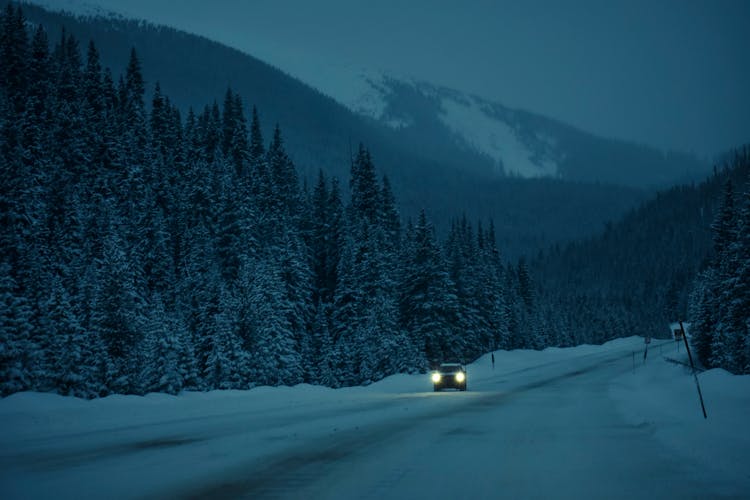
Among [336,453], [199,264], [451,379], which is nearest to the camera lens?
[336,453]

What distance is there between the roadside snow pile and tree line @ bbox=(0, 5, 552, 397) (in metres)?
26.8

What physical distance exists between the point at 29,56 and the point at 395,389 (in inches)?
2297

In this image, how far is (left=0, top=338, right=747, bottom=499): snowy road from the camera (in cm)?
912

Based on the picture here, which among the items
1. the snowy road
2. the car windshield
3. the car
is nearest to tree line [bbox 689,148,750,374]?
the car

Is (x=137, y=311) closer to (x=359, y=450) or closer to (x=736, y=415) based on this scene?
(x=359, y=450)

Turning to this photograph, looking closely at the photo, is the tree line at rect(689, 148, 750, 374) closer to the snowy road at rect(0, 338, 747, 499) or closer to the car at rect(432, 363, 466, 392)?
the car at rect(432, 363, 466, 392)

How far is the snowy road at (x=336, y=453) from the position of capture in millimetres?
9125

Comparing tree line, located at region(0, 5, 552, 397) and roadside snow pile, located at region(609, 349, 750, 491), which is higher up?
tree line, located at region(0, 5, 552, 397)

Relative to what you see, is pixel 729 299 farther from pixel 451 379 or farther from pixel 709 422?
pixel 709 422

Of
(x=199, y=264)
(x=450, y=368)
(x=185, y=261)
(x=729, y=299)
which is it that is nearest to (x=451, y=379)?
(x=450, y=368)

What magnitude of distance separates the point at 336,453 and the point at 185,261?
4673 cm

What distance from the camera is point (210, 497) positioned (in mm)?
8680

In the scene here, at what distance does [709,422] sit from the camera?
1513 centimetres

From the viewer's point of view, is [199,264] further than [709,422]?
Yes
